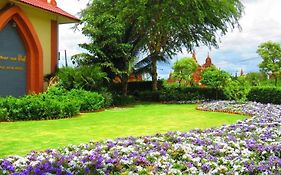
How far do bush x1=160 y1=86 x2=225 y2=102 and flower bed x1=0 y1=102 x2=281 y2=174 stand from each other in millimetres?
15910

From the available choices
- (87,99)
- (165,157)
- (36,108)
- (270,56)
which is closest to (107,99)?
(87,99)

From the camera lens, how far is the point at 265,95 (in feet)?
70.8

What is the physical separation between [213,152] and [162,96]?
57.9 feet

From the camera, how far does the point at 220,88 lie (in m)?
25.0

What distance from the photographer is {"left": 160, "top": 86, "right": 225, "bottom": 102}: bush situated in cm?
2462

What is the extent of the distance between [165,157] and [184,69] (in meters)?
26.6

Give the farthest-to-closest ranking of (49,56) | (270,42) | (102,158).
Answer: (270,42) → (49,56) → (102,158)

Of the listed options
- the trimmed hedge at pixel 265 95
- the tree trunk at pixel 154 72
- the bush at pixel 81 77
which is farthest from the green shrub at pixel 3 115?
the tree trunk at pixel 154 72

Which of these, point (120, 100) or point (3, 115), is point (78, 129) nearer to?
point (3, 115)

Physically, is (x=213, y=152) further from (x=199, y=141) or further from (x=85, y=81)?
(x=85, y=81)

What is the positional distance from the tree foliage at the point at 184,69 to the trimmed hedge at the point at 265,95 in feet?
33.1

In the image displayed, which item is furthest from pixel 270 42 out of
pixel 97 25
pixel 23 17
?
pixel 23 17

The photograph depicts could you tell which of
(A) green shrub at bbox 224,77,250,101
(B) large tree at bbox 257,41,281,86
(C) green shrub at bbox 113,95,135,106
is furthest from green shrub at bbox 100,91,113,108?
(B) large tree at bbox 257,41,281,86

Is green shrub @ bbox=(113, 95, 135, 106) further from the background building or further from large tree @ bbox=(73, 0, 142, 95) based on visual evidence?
the background building
